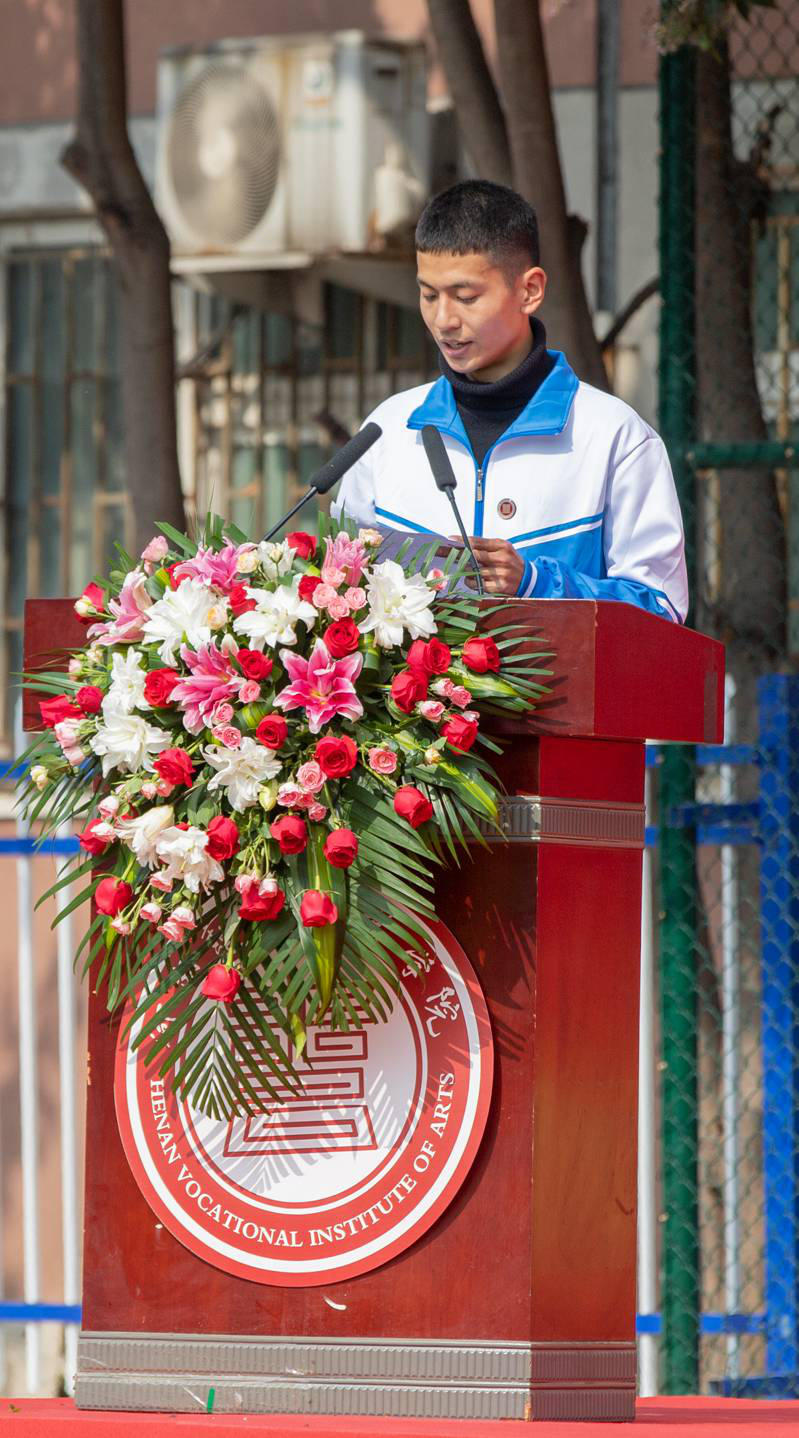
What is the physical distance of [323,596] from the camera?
2.48m

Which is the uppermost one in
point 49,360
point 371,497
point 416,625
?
point 49,360

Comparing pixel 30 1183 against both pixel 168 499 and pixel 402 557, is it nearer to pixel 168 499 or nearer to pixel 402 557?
pixel 168 499

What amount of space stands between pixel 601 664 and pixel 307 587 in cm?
36

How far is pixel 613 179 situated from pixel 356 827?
548 cm

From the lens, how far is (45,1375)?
6.36m

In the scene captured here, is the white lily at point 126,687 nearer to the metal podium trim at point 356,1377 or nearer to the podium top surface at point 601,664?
the podium top surface at point 601,664

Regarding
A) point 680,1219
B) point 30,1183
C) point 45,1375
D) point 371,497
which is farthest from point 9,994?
point 371,497

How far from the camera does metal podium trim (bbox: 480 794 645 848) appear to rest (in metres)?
2.52

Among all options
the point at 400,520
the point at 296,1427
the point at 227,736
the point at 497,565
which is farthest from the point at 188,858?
the point at 400,520

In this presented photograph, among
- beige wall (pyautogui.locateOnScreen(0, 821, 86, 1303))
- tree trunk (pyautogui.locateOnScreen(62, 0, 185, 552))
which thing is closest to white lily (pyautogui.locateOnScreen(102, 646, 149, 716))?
tree trunk (pyautogui.locateOnScreen(62, 0, 185, 552))

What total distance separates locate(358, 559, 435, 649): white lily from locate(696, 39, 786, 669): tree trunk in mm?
3246

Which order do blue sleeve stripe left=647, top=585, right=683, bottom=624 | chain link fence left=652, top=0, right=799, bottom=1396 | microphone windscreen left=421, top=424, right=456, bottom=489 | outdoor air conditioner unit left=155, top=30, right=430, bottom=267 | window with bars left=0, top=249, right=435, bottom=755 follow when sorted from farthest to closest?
1. window with bars left=0, top=249, right=435, bottom=755
2. outdoor air conditioner unit left=155, top=30, right=430, bottom=267
3. chain link fence left=652, top=0, right=799, bottom=1396
4. blue sleeve stripe left=647, top=585, right=683, bottom=624
5. microphone windscreen left=421, top=424, right=456, bottom=489

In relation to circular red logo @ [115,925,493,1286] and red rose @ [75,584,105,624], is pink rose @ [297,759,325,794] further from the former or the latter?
red rose @ [75,584,105,624]

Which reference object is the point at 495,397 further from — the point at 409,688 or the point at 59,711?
the point at 59,711
